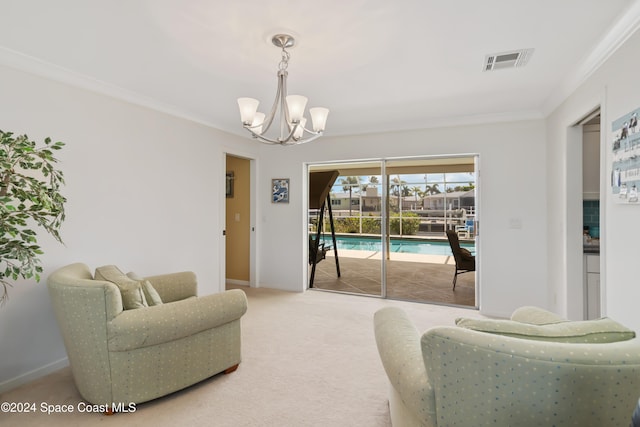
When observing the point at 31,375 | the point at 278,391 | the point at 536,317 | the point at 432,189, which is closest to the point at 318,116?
the point at 536,317

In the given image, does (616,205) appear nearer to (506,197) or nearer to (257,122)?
(506,197)

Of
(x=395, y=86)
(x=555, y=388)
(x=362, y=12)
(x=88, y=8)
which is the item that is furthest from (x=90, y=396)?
(x=395, y=86)

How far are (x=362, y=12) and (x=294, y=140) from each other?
1.02m

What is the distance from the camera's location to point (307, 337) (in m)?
3.15

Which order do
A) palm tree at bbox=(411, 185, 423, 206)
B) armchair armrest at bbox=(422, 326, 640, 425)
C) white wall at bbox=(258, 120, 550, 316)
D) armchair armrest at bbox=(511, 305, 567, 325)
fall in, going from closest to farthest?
armchair armrest at bbox=(422, 326, 640, 425) < armchair armrest at bbox=(511, 305, 567, 325) < white wall at bbox=(258, 120, 550, 316) < palm tree at bbox=(411, 185, 423, 206)

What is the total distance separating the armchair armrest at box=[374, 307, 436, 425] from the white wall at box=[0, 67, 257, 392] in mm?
2533

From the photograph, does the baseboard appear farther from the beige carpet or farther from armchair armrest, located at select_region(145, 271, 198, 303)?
armchair armrest, located at select_region(145, 271, 198, 303)

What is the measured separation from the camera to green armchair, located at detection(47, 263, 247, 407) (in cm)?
190

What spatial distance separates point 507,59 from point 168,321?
9.82ft

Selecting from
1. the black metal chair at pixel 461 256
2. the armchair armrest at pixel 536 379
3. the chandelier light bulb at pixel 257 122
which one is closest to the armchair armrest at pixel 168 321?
the chandelier light bulb at pixel 257 122

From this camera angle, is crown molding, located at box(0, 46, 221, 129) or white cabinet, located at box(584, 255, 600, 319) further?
white cabinet, located at box(584, 255, 600, 319)

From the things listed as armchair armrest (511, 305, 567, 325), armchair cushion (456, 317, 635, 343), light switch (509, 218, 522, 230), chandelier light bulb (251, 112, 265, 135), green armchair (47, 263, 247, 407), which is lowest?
green armchair (47, 263, 247, 407)

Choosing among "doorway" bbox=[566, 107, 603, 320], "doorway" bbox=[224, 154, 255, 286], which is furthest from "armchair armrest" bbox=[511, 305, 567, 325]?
"doorway" bbox=[224, 154, 255, 286]

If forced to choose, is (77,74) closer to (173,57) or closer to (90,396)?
(173,57)
